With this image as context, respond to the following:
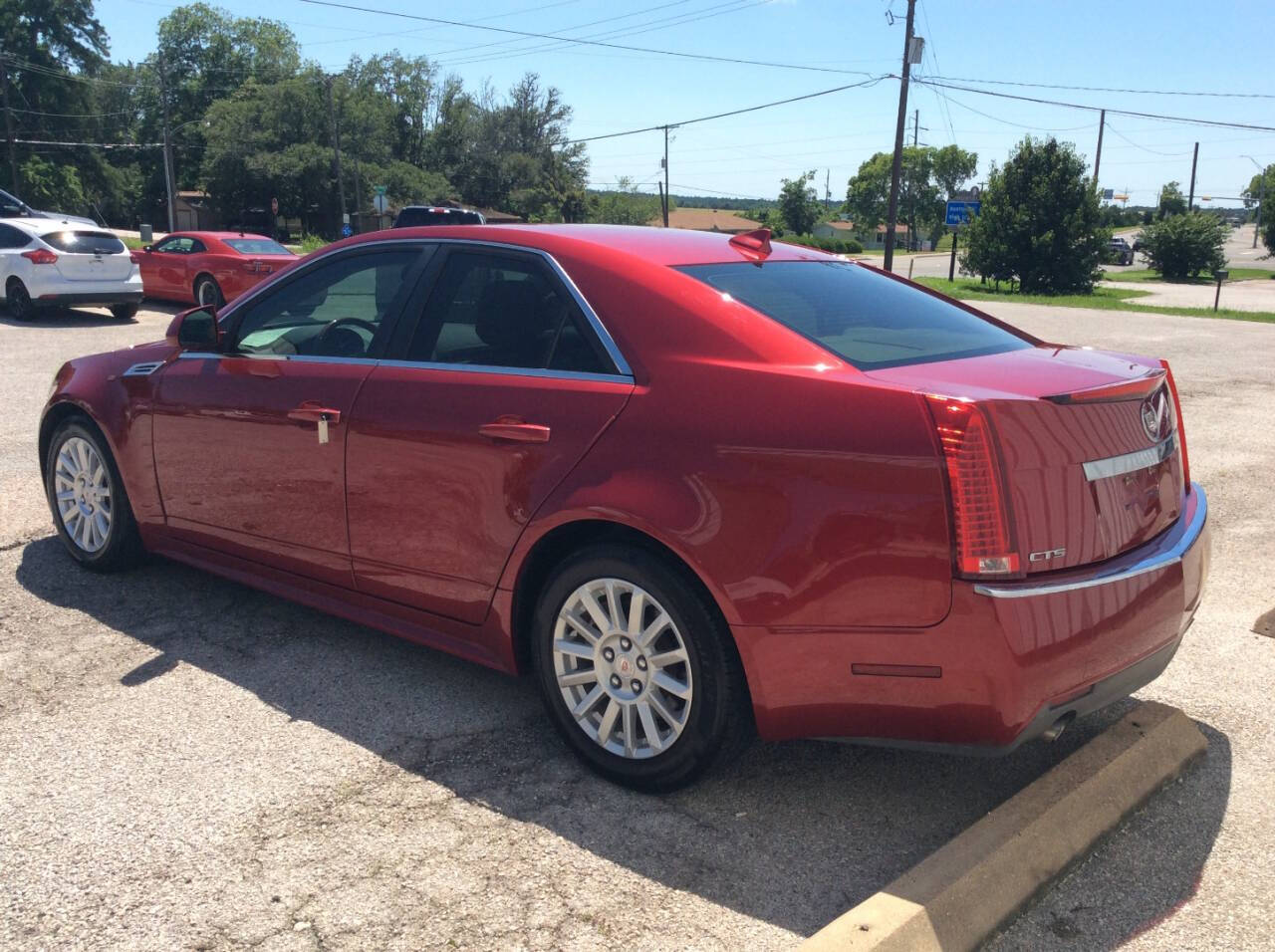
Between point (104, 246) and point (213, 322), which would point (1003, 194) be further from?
point (213, 322)

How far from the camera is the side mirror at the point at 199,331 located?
4445 millimetres

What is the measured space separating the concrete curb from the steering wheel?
8.40 ft

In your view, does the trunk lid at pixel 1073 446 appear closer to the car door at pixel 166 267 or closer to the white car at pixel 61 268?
the white car at pixel 61 268

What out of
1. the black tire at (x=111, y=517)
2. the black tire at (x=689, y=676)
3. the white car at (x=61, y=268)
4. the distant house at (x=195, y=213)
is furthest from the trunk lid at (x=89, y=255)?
the distant house at (x=195, y=213)

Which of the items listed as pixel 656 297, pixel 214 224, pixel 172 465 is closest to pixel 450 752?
pixel 656 297

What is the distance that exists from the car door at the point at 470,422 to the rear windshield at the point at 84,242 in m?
15.0

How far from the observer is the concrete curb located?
2.48m

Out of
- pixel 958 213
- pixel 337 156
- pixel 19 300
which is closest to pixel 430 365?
pixel 19 300

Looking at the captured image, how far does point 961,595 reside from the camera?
8.68 ft

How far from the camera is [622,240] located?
372 cm

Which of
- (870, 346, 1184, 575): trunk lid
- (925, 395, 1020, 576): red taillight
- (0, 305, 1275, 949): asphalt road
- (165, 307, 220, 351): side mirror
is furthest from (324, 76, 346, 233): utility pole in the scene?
(925, 395, 1020, 576): red taillight

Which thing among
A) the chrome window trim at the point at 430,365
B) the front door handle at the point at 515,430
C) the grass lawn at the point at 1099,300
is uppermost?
the chrome window trim at the point at 430,365

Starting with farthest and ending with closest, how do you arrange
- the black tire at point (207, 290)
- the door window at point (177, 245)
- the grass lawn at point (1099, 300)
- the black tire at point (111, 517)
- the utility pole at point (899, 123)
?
1. the utility pole at point (899, 123)
2. the grass lawn at point (1099, 300)
3. the door window at point (177, 245)
4. the black tire at point (207, 290)
5. the black tire at point (111, 517)

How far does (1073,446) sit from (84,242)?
1700 centimetres
